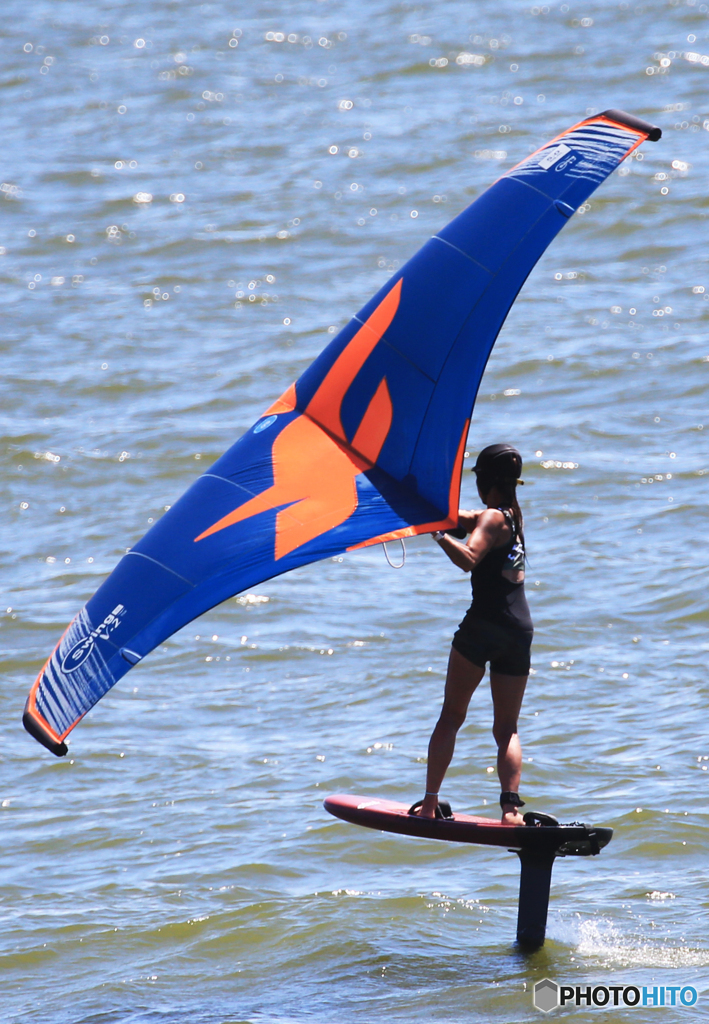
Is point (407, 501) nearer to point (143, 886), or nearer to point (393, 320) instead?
point (393, 320)

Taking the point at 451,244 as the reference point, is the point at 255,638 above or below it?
below

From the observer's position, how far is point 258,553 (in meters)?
5.08

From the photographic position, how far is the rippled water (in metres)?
6.62

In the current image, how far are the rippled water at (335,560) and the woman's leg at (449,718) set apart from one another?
0.99 m

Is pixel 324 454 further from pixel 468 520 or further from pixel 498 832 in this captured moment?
pixel 498 832

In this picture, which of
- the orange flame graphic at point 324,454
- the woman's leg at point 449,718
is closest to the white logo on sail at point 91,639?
the orange flame graphic at point 324,454

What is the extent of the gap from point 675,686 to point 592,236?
8.83 m

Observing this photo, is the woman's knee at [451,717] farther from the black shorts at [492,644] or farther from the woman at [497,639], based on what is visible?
the black shorts at [492,644]

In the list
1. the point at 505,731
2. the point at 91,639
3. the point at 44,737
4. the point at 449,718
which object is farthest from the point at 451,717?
the point at 44,737

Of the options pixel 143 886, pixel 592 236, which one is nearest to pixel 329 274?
pixel 592 236

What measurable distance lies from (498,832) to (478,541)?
121cm

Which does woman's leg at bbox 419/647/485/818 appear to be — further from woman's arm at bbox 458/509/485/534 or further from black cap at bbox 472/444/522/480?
black cap at bbox 472/444/522/480

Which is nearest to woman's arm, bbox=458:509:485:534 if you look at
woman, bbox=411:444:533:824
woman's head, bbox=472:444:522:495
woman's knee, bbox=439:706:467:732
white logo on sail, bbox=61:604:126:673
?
woman, bbox=411:444:533:824

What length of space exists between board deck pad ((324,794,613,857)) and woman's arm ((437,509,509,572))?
107 cm
